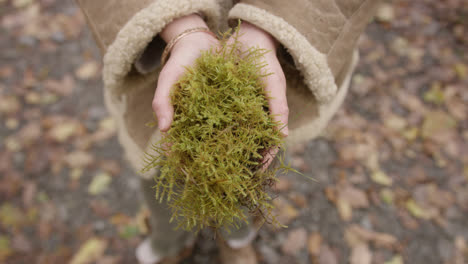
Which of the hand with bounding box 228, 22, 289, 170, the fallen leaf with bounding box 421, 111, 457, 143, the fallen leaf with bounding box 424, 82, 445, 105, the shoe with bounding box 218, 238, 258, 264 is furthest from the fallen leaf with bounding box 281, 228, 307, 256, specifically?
the fallen leaf with bounding box 424, 82, 445, 105

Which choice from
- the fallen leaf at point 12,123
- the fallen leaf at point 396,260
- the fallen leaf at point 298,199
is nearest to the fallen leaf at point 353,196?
the fallen leaf at point 298,199

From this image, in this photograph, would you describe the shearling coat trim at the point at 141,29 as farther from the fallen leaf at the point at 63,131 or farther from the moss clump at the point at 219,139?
the fallen leaf at the point at 63,131

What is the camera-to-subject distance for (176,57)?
850 millimetres

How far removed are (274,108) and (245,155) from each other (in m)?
0.15

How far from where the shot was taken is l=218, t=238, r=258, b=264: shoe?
1877 mm

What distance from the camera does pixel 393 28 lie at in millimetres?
3057

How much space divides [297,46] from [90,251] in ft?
6.17

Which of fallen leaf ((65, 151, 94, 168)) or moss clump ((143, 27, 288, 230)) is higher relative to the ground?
moss clump ((143, 27, 288, 230))

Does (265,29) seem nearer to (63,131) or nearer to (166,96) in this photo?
(166,96)

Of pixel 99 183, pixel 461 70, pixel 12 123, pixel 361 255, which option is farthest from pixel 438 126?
pixel 12 123

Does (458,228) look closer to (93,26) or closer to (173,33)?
(173,33)

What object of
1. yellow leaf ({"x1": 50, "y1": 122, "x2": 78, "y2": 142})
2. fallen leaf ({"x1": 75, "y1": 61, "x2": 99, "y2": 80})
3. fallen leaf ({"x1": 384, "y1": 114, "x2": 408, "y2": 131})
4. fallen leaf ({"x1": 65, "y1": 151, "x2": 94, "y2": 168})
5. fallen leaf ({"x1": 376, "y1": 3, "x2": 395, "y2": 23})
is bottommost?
fallen leaf ({"x1": 384, "y1": 114, "x2": 408, "y2": 131})

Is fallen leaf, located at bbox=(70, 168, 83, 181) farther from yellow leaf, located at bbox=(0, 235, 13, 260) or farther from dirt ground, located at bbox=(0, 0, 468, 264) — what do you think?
yellow leaf, located at bbox=(0, 235, 13, 260)

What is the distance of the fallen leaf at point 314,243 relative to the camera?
2029 millimetres
